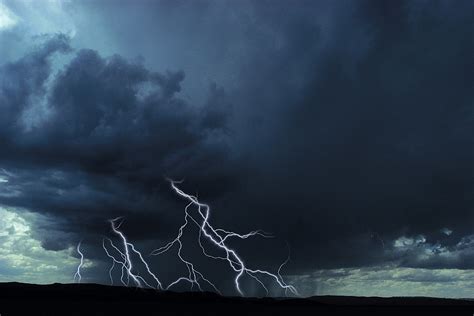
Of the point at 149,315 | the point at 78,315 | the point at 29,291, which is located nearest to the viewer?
the point at 78,315

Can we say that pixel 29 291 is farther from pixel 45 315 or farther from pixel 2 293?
pixel 45 315

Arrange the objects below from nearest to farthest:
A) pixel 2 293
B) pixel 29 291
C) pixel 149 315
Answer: pixel 149 315 → pixel 2 293 → pixel 29 291

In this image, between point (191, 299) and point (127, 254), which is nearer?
point (127, 254)

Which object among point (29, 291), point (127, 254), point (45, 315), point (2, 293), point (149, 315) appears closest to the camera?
point (45, 315)

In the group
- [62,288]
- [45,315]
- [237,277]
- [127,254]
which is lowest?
[45,315]

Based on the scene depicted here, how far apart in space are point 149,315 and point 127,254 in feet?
30.7

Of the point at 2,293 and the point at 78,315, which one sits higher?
the point at 2,293

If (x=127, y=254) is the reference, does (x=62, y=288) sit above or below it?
above

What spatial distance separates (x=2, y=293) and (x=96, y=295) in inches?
1485

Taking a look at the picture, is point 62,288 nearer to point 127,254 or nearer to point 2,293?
point 2,293

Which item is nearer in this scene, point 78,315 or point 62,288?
point 78,315

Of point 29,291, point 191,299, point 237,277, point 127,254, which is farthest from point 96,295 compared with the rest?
point 237,277

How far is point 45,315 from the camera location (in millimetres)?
50469

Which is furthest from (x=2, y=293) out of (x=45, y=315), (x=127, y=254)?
(x=45, y=315)
